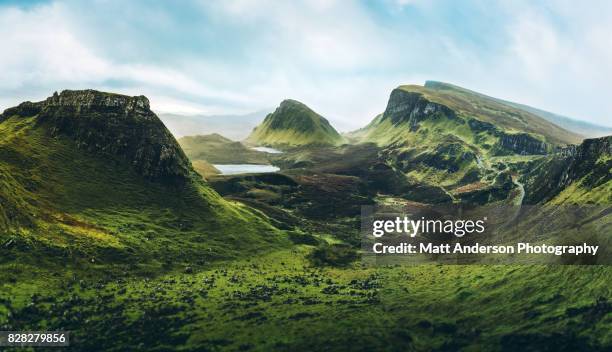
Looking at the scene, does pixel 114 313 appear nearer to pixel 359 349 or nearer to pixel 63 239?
pixel 63 239

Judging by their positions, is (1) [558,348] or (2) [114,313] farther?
(2) [114,313]

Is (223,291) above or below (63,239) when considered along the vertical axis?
below

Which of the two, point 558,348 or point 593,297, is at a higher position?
point 593,297

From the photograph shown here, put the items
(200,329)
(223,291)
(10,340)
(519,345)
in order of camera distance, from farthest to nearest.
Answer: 1. (223,291)
2. (200,329)
3. (519,345)
4. (10,340)

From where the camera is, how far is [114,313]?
15575 cm

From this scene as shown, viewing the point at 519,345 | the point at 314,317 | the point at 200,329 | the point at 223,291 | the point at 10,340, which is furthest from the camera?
the point at 223,291

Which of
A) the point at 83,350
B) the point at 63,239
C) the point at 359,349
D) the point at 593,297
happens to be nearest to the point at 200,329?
the point at 83,350

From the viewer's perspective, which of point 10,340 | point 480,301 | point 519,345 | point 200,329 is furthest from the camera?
point 480,301

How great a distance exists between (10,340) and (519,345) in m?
136

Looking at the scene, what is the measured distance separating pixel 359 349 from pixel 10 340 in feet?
301

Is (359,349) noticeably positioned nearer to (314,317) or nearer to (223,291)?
(314,317)

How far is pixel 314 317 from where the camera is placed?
164250 mm

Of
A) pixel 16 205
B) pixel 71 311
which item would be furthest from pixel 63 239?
pixel 71 311

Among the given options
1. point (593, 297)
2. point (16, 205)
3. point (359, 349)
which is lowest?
point (359, 349)
